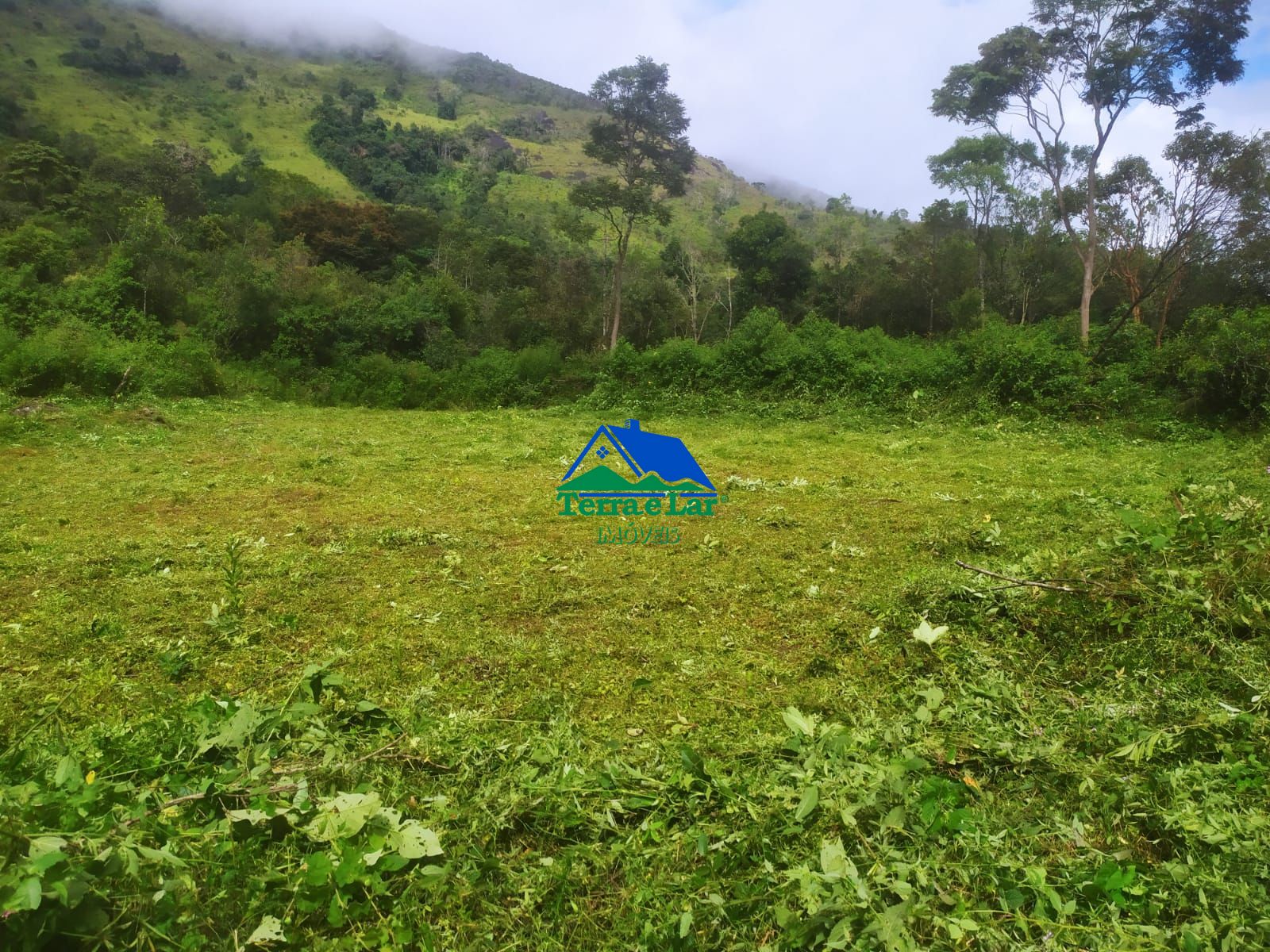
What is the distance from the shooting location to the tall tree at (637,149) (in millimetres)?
16094

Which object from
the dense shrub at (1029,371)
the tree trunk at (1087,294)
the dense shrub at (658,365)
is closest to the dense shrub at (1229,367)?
the dense shrub at (658,365)

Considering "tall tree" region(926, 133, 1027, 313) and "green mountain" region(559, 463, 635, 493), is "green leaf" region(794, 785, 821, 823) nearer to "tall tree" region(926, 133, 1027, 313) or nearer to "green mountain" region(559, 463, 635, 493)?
"green mountain" region(559, 463, 635, 493)

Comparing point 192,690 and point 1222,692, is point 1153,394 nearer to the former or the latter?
point 1222,692

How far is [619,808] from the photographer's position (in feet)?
6.70

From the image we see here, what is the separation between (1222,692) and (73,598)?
5436 millimetres

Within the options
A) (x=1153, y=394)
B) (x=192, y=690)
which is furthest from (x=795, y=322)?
(x=192, y=690)

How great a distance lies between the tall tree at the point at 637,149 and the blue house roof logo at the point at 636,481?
8.99m

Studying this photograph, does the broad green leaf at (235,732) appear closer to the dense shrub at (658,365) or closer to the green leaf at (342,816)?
the green leaf at (342,816)

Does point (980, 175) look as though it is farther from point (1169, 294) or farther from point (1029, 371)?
point (1029, 371)

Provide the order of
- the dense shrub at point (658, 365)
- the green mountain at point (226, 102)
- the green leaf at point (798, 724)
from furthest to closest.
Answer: the green mountain at point (226, 102), the dense shrub at point (658, 365), the green leaf at point (798, 724)

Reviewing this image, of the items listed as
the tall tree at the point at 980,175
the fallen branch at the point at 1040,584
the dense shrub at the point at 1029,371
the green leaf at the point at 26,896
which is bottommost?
the green leaf at the point at 26,896

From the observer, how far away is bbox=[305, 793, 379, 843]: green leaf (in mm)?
1709

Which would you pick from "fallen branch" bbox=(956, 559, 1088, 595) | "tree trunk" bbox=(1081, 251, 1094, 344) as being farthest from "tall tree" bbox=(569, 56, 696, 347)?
"fallen branch" bbox=(956, 559, 1088, 595)

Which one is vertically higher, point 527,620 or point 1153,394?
point 1153,394
